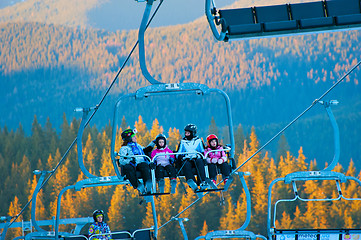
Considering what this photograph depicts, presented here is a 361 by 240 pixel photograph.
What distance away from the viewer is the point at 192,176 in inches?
426

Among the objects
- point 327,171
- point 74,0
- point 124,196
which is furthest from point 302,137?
point 327,171

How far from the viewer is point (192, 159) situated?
10.9m

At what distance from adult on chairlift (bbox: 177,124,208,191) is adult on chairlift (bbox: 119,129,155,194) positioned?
0.51 metres

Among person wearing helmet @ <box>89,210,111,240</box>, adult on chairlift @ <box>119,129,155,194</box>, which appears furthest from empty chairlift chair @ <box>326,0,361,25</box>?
person wearing helmet @ <box>89,210,111,240</box>

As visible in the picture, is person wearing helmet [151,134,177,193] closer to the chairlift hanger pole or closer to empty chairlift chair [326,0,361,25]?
the chairlift hanger pole

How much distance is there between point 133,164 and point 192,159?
2.78 ft

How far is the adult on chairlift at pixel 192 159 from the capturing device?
10.8 meters

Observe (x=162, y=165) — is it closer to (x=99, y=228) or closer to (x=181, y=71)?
(x=99, y=228)

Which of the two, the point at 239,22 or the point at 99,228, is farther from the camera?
the point at 99,228

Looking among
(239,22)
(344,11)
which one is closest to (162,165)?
(239,22)

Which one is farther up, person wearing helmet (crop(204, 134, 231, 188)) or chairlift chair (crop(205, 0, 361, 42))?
chairlift chair (crop(205, 0, 361, 42))

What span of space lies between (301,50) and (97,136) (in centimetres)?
3251

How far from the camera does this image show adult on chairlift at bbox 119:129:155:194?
1078 centimetres

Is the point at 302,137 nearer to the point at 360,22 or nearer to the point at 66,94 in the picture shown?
the point at 66,94
